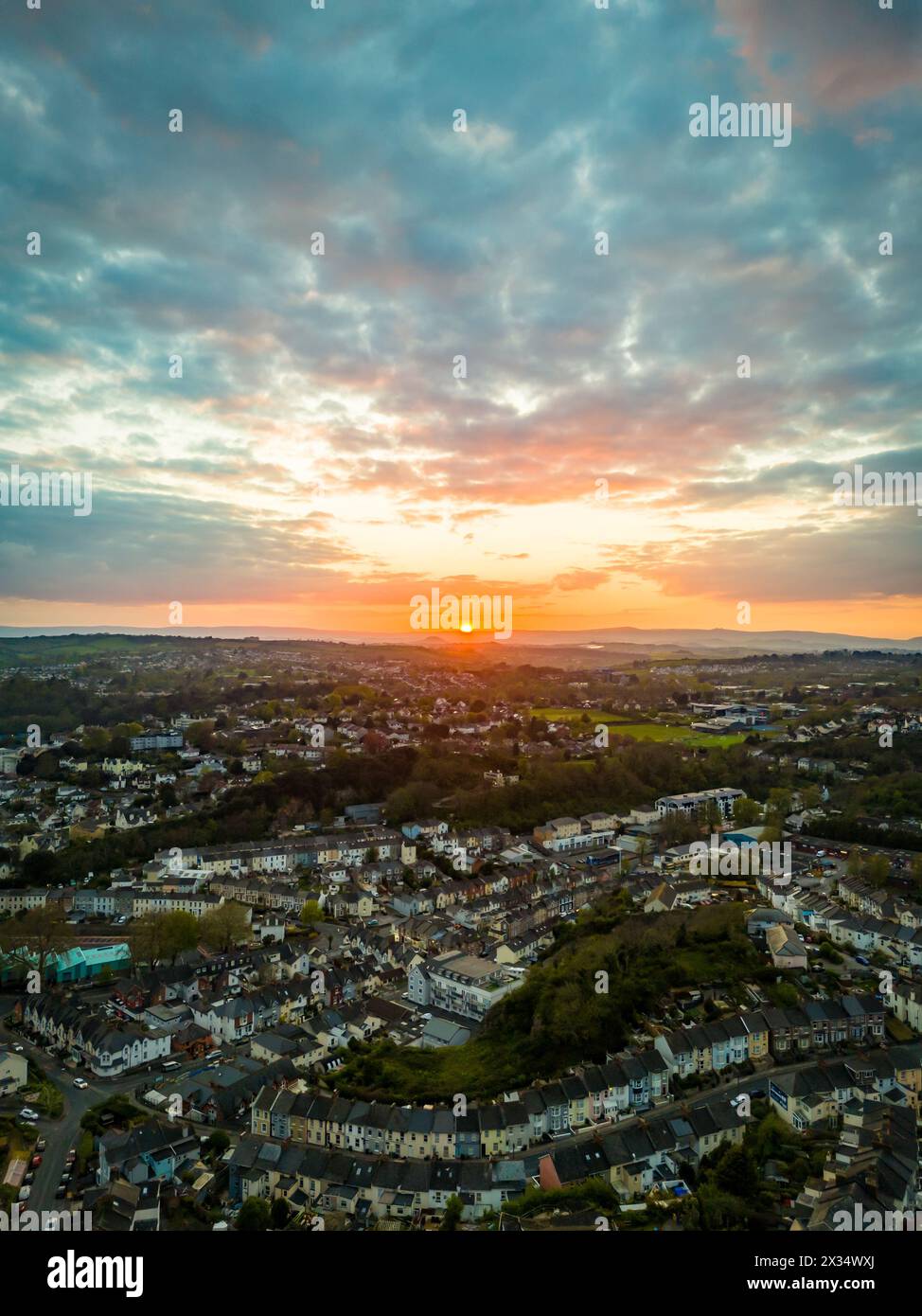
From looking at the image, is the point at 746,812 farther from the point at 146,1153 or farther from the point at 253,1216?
the point at 253,1216

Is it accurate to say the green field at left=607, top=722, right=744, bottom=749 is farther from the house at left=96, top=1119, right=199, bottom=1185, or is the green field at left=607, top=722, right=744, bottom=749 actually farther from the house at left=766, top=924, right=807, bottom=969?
the house at left=96, top=1119, right=199, bottom=1185

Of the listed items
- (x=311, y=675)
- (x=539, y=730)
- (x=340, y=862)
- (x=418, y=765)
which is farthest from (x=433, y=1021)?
(x=311, y=675)

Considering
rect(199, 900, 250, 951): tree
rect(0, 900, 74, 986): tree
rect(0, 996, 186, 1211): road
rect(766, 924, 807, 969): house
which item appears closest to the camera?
rect(0, 996, 186, 1211): road

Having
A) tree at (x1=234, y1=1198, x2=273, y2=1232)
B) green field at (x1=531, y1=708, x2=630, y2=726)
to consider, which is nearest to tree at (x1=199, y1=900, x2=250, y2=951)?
tree at (x1=234, y1=1198, x2=273, y2=1232)

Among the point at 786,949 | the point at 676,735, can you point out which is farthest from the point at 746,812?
the point at 676,735

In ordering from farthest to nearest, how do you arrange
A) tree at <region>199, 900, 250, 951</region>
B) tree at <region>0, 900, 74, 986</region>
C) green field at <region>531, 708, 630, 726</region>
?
1. green field at <region>531, 708, 630, 726</region>
2. tree at <region>199, 900, 250, 951</region>
3. tree at <region>0, 900, 74, 986</region>

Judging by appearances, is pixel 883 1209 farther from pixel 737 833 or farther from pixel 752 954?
pixel 737 833
